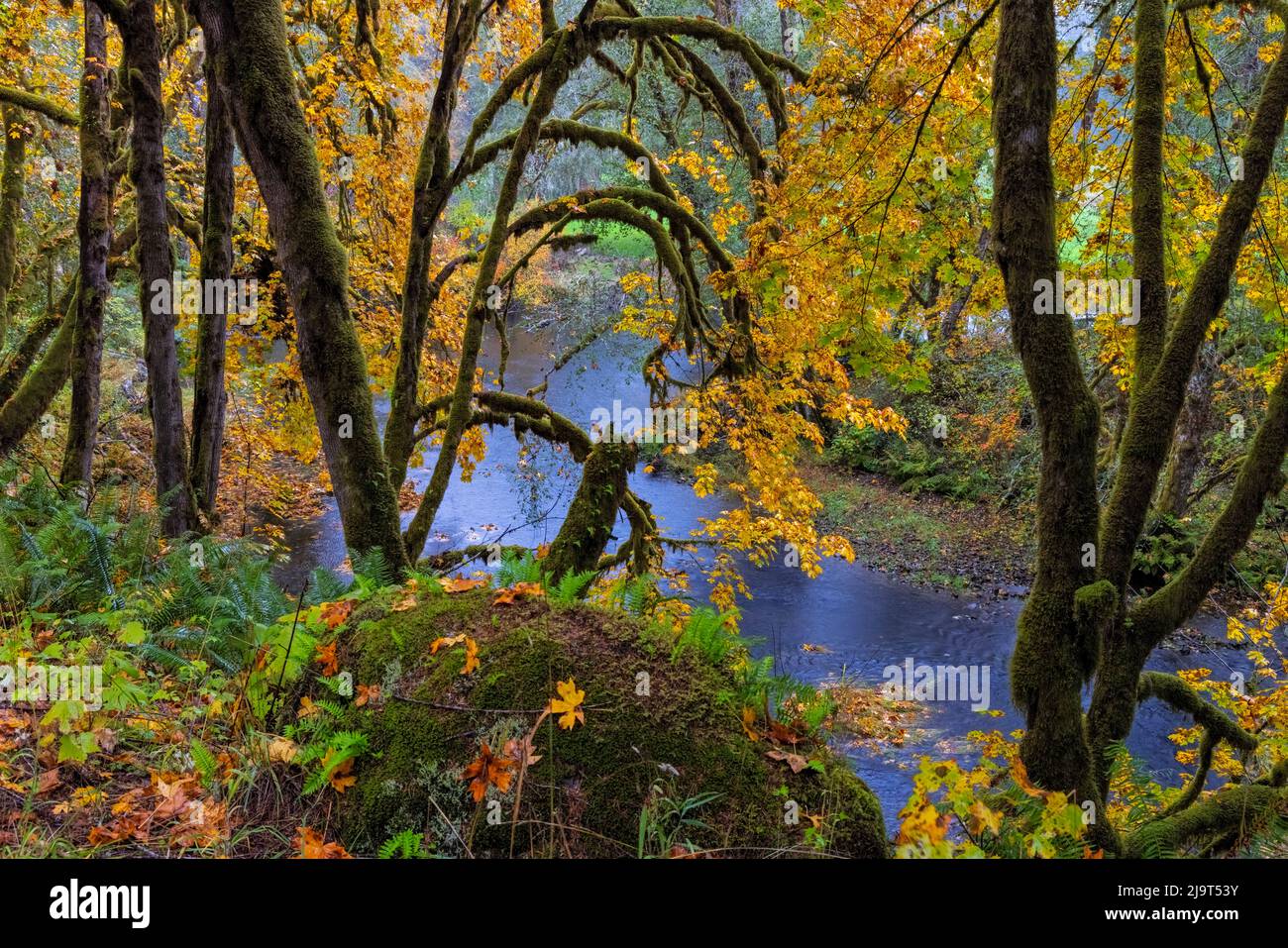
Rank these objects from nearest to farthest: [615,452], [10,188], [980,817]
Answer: [980,817], [615,452], [10,188]

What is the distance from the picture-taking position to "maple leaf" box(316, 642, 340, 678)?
2747mm

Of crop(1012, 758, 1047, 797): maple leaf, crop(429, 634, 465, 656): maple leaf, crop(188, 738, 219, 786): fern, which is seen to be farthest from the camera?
crop(1012, 758, 1047, 797): maple leaf

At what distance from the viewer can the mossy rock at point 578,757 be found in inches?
84.0

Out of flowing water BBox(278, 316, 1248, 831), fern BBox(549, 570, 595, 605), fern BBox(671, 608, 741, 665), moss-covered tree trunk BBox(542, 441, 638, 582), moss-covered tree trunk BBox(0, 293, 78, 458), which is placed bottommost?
flowing water BBox(278, 316, 1248, 831)

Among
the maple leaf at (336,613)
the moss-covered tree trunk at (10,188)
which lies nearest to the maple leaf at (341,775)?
the maple leaf at (336,613)

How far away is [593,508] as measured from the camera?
3.94 metres

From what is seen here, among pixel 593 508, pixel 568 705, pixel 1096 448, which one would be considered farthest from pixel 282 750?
pixel 1096 448

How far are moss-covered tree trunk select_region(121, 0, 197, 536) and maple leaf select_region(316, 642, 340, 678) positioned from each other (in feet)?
14.5

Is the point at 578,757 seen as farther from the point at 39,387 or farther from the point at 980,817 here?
the point at 39,387

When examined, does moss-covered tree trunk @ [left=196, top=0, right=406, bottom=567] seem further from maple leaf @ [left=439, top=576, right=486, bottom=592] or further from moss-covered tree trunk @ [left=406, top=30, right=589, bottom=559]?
moss-covered tree trunk @ [left=406, top=30, right=589, bottom=559]

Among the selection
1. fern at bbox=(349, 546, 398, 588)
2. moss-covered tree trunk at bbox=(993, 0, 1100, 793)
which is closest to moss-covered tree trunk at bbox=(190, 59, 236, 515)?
fern at bbox=(349, 546, 398, 588)

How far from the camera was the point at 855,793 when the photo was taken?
2.32m

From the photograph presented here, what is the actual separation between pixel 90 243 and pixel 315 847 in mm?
7953
